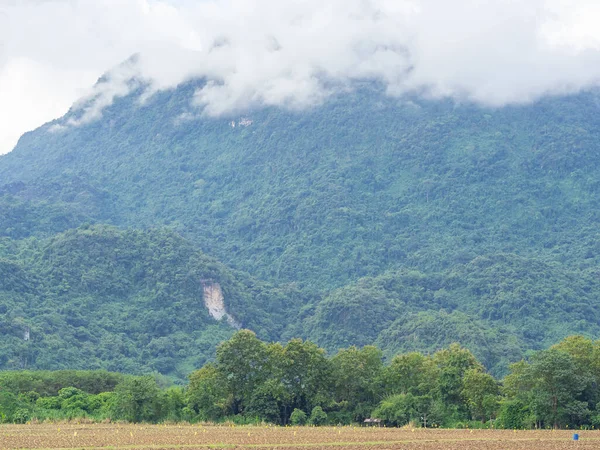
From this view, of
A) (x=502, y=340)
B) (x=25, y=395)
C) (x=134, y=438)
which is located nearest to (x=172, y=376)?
(x=502, y=340)

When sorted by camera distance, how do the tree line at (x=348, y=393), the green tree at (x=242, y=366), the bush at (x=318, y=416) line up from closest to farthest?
the tree line at (x=348, y=393)
the bush at (x=318, y=416)
the green tree at (x=242, y=366)

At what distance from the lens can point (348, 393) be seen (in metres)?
85.7

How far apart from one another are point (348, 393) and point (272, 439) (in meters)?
30.6

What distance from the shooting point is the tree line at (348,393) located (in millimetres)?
71625

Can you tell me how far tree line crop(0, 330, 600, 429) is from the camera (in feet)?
235

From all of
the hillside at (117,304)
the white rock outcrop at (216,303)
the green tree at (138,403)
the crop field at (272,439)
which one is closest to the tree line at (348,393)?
the green tree at (138,403)

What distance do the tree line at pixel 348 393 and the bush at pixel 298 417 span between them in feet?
0.28

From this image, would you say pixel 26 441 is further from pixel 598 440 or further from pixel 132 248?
pixel 132 248

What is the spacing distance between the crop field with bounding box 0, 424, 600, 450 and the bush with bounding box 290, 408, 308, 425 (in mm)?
14120

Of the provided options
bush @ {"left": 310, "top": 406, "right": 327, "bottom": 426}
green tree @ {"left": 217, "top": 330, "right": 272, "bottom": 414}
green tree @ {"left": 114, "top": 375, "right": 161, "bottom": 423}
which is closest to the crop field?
green tree @ {"left": 114, "top": 375, "right": 161, "bottom": 423}

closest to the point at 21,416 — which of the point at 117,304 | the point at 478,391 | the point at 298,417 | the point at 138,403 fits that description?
the point at 138,403

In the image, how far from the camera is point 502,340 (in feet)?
511

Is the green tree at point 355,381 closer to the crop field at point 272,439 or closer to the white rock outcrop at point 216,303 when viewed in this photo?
the crop field at point 272,439

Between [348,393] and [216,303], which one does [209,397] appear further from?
[216,303]
